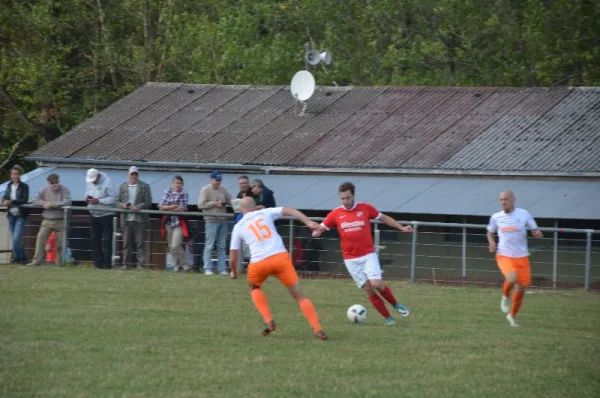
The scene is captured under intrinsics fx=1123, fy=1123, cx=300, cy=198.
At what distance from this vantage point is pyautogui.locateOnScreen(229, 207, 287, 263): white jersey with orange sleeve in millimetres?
13688

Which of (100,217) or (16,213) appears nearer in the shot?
(100,217)

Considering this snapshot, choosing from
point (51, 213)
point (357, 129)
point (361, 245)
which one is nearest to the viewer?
point (361, 245)

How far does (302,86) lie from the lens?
31.6 m

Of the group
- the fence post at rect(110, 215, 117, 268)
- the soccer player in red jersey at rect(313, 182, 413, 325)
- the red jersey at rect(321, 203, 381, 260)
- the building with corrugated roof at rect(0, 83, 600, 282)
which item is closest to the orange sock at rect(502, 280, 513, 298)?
the soccer player in red jersey at rect(313, 182, 413, 325)

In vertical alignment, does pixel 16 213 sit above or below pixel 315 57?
below

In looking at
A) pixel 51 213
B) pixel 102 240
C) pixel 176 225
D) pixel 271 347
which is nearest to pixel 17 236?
pixel 51 213

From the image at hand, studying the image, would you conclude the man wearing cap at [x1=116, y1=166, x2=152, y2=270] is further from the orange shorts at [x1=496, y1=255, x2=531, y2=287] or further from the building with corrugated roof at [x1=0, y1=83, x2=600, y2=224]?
the orange shorts at [x1=496, y1=255, x2=531, y2=287]

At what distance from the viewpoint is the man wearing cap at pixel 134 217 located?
23562mm

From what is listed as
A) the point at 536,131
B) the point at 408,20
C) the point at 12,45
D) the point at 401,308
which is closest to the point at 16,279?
the point at 401,308

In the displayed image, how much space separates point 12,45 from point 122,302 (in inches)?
1187

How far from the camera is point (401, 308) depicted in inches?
605

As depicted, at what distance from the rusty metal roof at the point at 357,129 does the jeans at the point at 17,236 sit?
6.30 m

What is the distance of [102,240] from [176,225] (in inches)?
66.2

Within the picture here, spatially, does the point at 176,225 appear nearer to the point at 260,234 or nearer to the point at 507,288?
the point at 507,288
